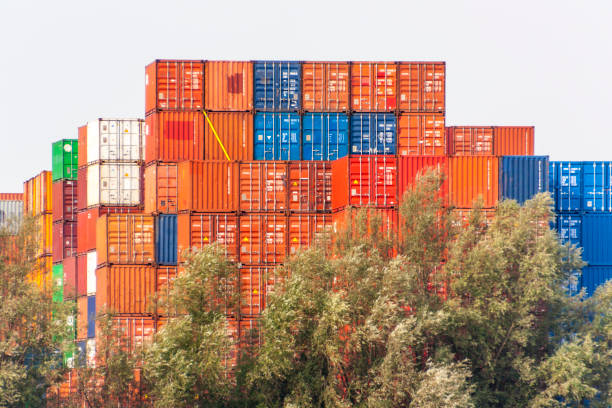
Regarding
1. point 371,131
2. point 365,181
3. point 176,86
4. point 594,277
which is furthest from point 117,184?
point 594,277

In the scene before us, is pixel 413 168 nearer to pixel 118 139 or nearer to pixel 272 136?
pixel 272 136

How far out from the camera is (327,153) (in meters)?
70.6

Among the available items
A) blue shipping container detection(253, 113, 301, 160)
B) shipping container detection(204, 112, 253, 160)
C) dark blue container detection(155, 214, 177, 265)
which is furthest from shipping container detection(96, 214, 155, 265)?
blue shipping container detection(253, 113, 301, 160)

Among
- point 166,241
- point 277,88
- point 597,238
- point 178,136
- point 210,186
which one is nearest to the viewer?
point 210,186

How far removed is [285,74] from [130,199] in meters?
12.5

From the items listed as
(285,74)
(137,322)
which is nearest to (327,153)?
(285,74)

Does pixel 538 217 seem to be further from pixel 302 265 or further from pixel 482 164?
pixel 302 265

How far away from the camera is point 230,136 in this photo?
231 feet

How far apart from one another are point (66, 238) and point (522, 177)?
102 feet

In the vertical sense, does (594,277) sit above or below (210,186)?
below

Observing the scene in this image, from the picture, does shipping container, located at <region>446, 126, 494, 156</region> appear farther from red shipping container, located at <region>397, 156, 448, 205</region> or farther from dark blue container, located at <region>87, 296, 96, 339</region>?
dark blue container, located at <region>87, 296, 96, 339</region>

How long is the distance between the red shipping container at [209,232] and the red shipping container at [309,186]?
11.2 ft

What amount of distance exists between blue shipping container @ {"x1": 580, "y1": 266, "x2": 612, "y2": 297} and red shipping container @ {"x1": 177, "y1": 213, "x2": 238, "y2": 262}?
21.1 meters

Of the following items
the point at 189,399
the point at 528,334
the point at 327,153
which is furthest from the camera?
the point at 327,153
